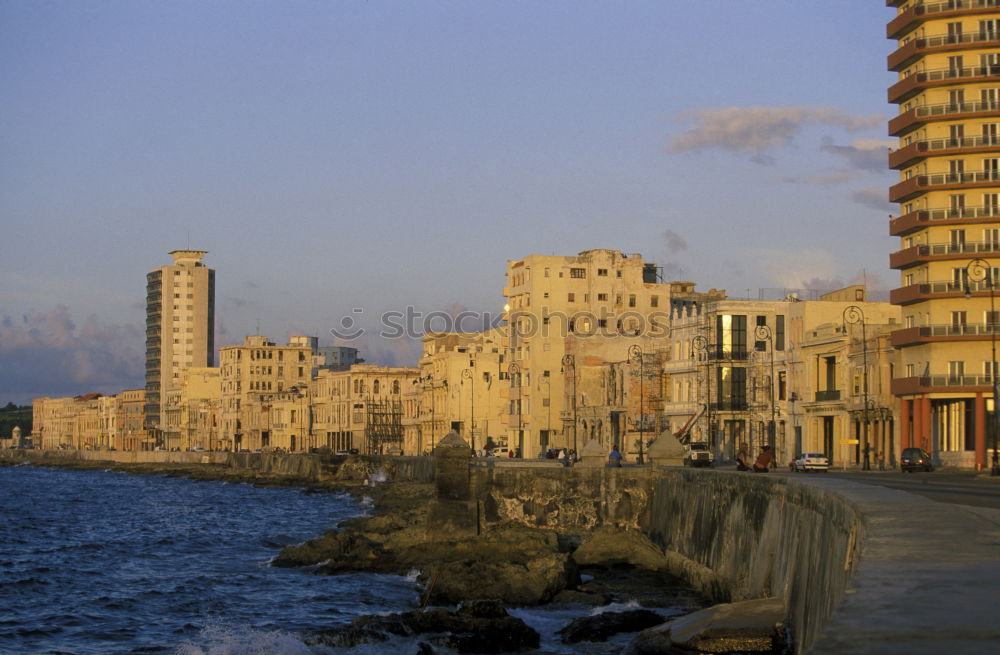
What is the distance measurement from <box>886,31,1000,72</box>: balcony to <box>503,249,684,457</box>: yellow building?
5074 cm

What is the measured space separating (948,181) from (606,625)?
47.8 m

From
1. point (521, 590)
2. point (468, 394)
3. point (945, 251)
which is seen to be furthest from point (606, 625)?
point (468, 394)

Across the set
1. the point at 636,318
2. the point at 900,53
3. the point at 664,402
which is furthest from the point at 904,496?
the point at 636,318

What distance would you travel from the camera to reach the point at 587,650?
26516 mm

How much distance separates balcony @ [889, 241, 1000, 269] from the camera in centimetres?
6769

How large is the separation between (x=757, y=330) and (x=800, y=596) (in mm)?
67455

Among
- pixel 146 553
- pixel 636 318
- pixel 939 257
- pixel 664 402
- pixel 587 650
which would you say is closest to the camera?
pixel 587 650

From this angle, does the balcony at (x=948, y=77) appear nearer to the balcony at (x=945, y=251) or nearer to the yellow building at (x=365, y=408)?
the balcony at (x=945, y=251)

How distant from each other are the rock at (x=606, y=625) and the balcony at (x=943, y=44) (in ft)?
162

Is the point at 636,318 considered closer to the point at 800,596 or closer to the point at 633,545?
the point at 633,545

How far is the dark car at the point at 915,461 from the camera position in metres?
59.3

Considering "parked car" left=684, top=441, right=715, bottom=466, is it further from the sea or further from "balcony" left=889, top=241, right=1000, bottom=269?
the sea

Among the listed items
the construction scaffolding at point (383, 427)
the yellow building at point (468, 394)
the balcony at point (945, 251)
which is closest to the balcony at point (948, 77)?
the balcony at point (945, 251)

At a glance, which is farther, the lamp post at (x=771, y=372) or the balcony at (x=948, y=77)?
the lamp post at (x=771, y=372)
